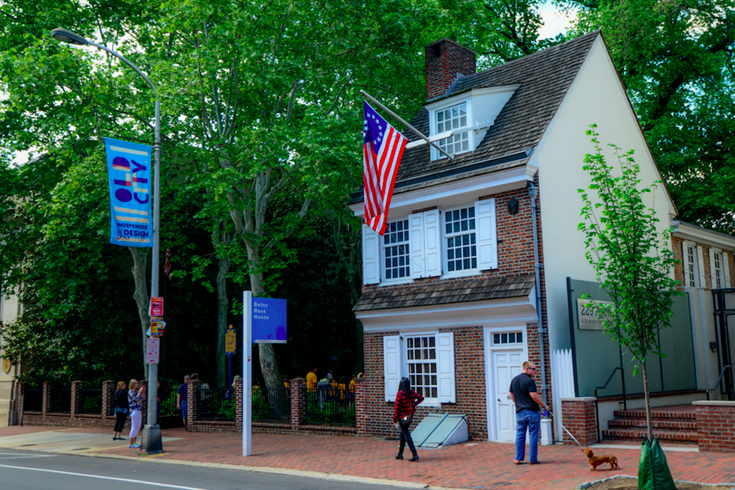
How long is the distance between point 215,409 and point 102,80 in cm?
1128

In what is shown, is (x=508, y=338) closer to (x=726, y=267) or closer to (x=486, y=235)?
(x=486, y=235)

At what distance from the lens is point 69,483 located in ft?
39.8

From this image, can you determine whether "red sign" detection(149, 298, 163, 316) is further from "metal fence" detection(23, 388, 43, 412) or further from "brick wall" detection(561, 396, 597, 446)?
"metal fence" detection(23, 388, 43, 412)

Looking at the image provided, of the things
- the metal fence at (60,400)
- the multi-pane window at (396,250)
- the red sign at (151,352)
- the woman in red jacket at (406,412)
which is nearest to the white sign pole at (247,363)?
the red sign at (151,352)

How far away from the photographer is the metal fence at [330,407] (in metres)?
19.5

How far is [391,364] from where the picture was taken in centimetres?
1827

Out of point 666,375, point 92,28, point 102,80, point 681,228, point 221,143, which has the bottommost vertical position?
→ point 666,375

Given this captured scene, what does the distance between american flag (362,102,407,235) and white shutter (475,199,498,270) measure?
2.57m

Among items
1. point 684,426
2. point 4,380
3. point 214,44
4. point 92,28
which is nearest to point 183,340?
point 4,380

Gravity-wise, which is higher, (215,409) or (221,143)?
(221,143)

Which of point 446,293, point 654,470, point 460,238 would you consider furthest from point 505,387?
point 654,470

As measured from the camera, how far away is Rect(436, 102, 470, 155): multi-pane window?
1866cm

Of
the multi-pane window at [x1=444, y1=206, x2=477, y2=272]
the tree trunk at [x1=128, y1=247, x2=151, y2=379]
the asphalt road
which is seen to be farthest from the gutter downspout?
the tree trunk at [x1=128, y1=247, x2=151, y2=379]

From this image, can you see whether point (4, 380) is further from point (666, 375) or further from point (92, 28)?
point (666, 375)
